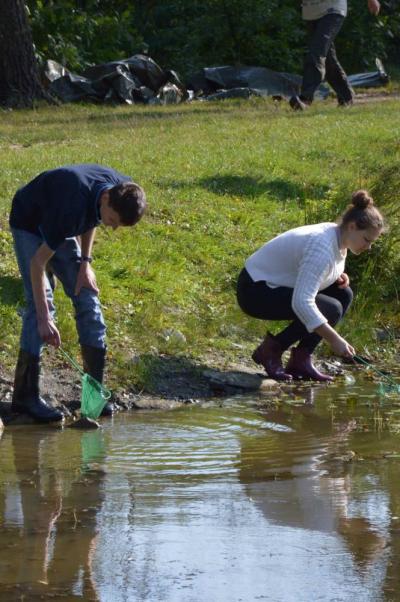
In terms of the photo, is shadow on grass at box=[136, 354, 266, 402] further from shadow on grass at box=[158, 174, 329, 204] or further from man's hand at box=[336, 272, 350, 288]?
shadow on grass at box=[158, 174, 329, 204]

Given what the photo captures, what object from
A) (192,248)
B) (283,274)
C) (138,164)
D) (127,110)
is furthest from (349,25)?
(283,274)

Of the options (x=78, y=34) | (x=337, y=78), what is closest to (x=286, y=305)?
(x=337, y=78)

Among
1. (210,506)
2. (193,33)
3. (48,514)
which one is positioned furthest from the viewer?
(193,33)

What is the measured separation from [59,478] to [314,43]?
32.0ft

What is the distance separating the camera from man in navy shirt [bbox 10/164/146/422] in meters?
5.94

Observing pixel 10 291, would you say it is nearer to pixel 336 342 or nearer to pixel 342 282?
pixel 342 282

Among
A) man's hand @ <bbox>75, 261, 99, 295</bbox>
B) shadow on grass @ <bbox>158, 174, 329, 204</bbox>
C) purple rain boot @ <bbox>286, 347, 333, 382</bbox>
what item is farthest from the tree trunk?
man's hand @ <bbox>75, 261, 99, 295</bbox>

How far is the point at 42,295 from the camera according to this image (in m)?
6.24

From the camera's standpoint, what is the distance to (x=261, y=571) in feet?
14.4

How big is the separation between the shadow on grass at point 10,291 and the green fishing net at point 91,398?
1127mm

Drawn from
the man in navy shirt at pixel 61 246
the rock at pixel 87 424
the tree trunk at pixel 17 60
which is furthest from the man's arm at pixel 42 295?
the tree trunk at pixel 17 60

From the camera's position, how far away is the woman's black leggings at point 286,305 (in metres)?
7.43

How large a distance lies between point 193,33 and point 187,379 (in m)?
13.8

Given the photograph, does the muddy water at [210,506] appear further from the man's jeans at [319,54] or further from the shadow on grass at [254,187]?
the man's jeans at [319,54]
